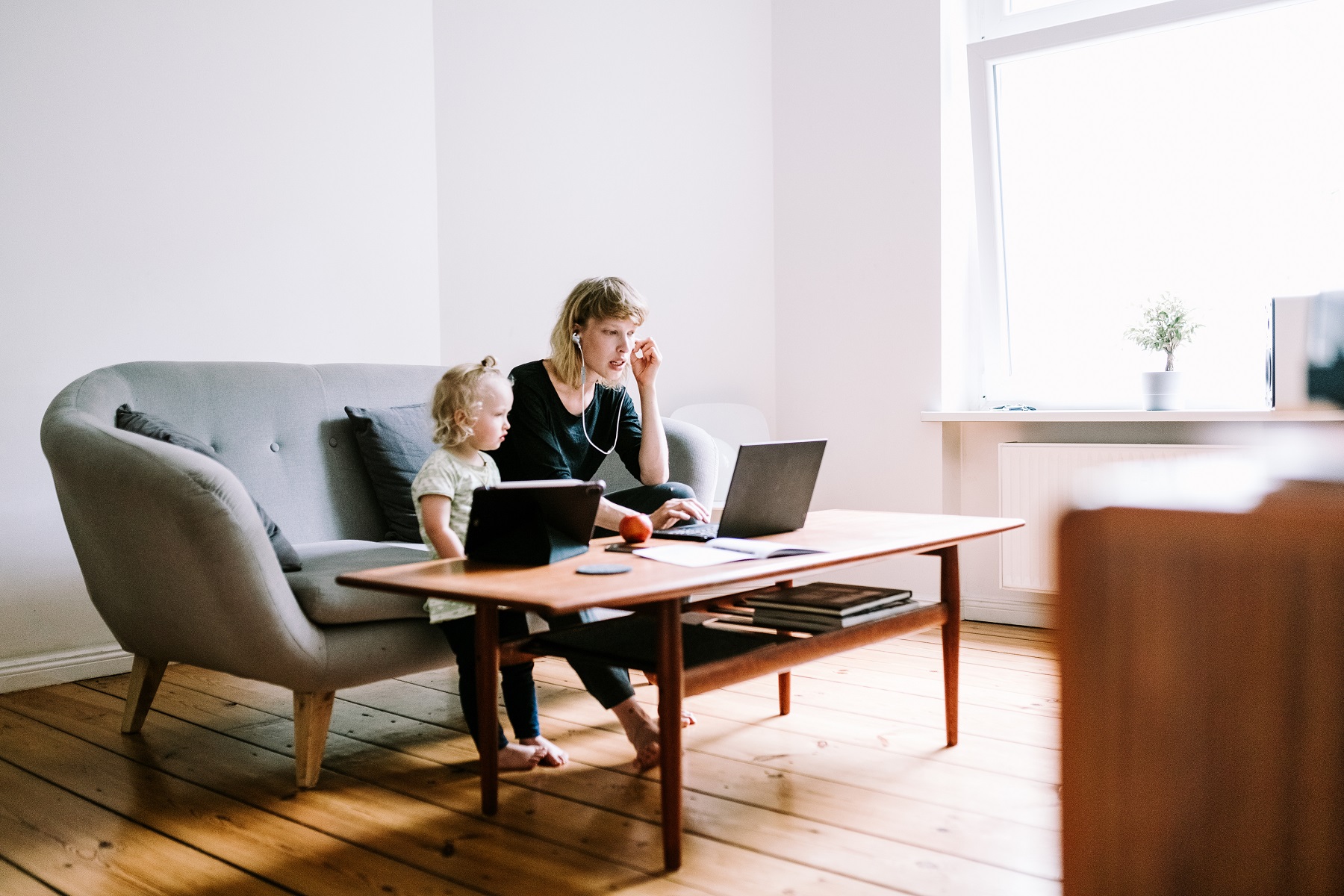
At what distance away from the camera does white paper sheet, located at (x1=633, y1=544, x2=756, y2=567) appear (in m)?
1.73

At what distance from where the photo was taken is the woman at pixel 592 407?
239 cm

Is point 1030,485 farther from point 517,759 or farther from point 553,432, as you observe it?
point 517,759

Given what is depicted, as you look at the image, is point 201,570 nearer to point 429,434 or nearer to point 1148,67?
point 429,434

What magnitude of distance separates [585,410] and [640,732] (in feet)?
2.66

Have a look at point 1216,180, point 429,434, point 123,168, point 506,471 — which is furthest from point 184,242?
point 1216,180

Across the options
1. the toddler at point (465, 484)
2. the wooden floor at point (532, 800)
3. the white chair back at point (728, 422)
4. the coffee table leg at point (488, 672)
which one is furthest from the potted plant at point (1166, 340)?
the coffee table leg at point (488, 672)

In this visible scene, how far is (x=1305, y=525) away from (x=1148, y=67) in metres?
3.39

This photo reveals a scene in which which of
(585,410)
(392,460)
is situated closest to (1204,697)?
(585,410)

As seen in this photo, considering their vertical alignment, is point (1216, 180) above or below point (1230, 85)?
below

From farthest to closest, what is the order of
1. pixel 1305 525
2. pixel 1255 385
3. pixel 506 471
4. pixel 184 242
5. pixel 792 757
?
pixel 1255 385, pixel 184 242, pixel 506 471, pixel 792 757, pixel 1305 525

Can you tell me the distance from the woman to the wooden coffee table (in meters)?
0.36

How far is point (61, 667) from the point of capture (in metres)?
2.89

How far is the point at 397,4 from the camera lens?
3477 mm

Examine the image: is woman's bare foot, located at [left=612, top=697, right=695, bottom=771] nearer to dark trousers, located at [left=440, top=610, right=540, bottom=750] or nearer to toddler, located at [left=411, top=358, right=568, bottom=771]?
dark trousers, located at [left=440, top=610, right=540, bottom=750]
